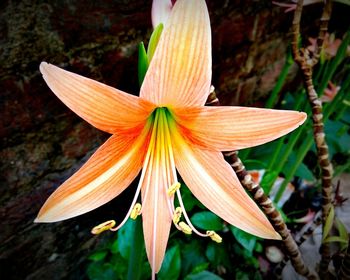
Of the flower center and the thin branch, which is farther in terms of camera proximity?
the thin branch

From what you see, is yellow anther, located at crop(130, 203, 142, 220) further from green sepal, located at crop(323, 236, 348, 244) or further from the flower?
green sepal, located at crop(323, 236, 348, 244)

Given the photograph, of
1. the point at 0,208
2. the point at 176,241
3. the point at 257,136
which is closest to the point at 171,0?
the point at 257,136

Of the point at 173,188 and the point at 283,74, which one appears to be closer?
the point at 173,188

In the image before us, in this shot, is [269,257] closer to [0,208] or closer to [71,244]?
[71,244]

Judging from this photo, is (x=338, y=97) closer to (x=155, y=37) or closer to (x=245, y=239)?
(x=245, y=239)

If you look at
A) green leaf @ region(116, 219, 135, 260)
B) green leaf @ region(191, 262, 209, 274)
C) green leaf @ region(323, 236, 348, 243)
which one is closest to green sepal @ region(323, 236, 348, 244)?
green leaf @ region(323, 236, 348, 243)

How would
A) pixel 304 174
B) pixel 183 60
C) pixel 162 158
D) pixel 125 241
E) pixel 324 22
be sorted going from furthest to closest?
pixel 304 174, pixel 125 241, pixel 324 22, pixel 162 158, pixel 183 60

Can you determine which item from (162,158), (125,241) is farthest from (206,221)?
(162,158)
